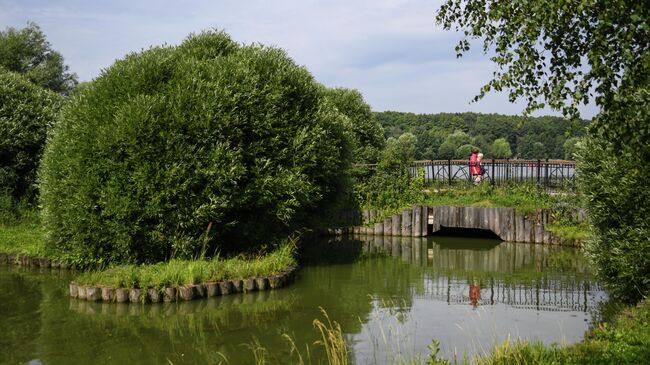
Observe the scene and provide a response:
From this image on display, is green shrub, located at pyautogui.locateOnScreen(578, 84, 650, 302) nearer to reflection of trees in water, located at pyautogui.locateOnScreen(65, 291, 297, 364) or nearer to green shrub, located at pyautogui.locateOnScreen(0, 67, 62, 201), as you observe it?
reflection of trees in water, located at pyautogui.locateOnScreen(65, 291, 297, 364)

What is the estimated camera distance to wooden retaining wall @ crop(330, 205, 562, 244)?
82.4 feet

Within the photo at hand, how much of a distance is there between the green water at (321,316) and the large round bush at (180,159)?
2016 mm

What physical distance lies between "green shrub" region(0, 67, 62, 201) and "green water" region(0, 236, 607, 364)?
7817mm

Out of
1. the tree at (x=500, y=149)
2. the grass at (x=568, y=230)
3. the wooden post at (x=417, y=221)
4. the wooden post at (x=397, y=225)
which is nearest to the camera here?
the grass at (x=568, y=230)

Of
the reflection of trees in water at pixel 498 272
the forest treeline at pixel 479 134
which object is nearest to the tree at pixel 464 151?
the forest treeline at pixel 479 134

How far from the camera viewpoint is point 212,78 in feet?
55.9

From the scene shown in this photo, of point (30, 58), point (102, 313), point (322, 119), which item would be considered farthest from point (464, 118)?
point (102, 313)

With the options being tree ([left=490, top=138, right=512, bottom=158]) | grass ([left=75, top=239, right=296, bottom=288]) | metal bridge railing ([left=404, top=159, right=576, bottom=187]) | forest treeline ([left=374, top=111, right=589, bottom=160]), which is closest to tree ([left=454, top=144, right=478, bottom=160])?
forest treeline ([left=374, top=111, right=589, bottom=160])

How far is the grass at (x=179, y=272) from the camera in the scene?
14445 mm

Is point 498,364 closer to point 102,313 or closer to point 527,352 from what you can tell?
point 527,352

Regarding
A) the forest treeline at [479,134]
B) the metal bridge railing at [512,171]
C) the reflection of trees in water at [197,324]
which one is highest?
the forest treeline at [479,134]

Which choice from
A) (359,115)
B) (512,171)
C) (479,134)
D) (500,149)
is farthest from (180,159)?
(479,134)

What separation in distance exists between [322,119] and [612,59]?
13292 millimetres

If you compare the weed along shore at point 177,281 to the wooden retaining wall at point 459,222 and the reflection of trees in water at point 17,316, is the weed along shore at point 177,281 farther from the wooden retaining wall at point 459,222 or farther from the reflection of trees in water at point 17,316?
the wooden retaining wall at point 459,222
